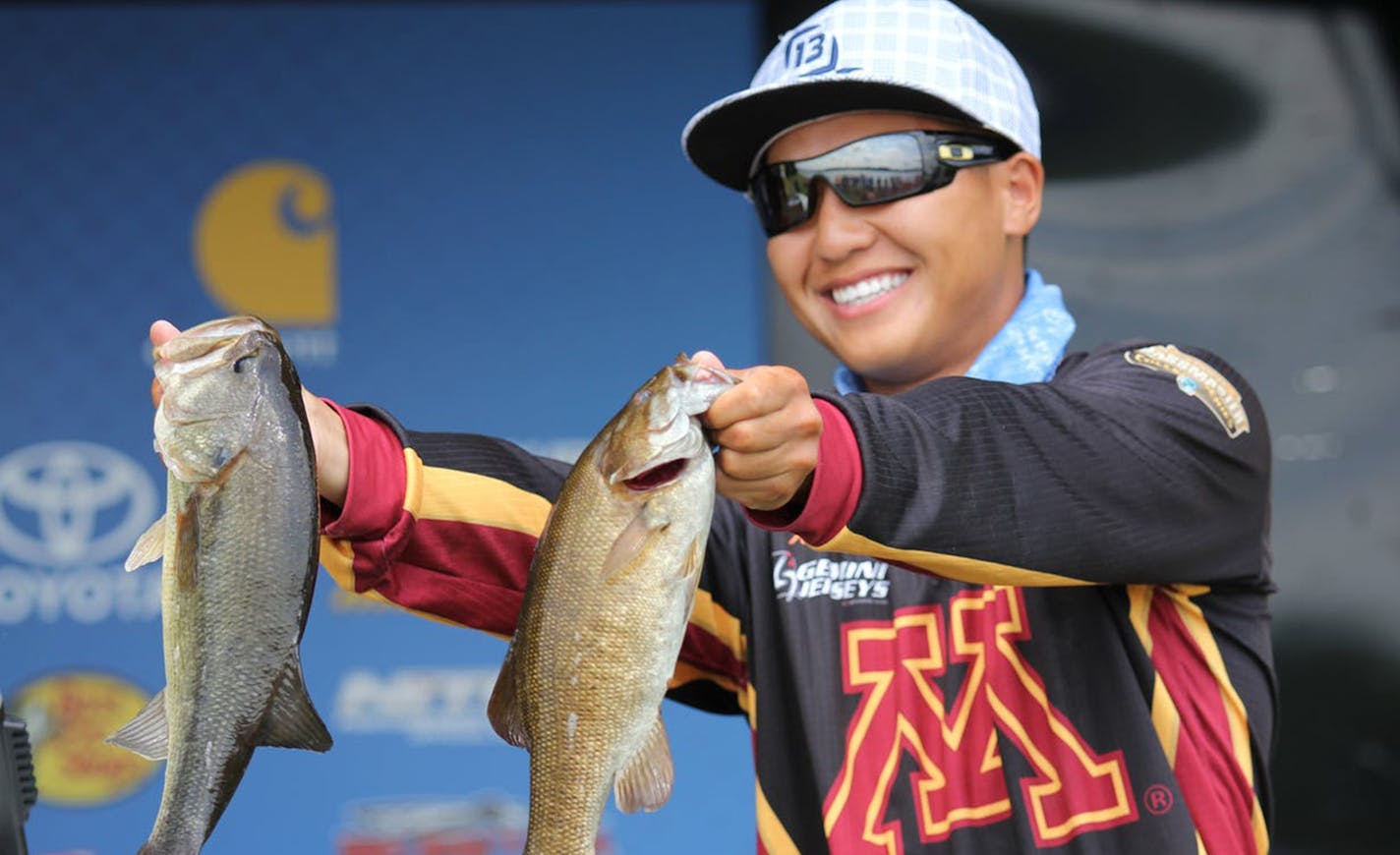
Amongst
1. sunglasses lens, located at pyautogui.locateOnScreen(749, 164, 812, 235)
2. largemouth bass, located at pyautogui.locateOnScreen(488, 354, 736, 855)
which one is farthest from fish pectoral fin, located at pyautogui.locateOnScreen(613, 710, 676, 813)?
sunglasses lens, located at pyautogui.locateOnScreen(749, 164, 812, 235)

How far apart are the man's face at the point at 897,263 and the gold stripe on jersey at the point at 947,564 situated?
1.86 feet

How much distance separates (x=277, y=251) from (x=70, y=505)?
2.85 feet

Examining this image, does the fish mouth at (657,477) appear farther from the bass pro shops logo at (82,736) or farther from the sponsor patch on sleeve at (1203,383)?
the bass pro shops logo at (82,736)

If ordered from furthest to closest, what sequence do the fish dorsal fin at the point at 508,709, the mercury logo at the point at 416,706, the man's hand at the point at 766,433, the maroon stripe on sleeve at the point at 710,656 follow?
the mercury logo at the point at 416,706 → the maroon stripe on sleeve at the point at 710,656 → the fish dorsal fin at the point at 508,709 → the man's hand at the point at 766,433

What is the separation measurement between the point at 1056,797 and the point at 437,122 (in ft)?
9.30

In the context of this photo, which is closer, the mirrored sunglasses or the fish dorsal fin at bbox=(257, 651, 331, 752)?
the fish dorsal fin at bbox=(257, 651, 331, 752)

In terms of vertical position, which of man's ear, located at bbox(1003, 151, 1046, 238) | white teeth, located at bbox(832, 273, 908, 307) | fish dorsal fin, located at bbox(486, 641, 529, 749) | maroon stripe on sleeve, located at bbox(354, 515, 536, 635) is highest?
man's ear, located at bbox(1003, 151, 1046, 238)

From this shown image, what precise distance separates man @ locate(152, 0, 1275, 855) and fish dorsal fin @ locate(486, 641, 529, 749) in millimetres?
260

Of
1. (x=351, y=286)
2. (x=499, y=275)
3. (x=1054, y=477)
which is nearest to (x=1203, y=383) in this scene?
(x=1054, y=477)

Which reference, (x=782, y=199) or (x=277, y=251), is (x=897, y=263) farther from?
(x=277, y=251)

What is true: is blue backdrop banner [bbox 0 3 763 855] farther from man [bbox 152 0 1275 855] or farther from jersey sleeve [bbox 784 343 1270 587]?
jersey sleeve [bbox 784 343 1270 587]

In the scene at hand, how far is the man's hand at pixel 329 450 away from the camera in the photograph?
159 centimetres

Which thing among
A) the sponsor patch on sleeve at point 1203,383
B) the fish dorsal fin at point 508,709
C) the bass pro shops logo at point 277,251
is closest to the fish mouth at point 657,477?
the fish dorsal fin at point 508,709

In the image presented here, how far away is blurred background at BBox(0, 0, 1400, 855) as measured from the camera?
389 cm
